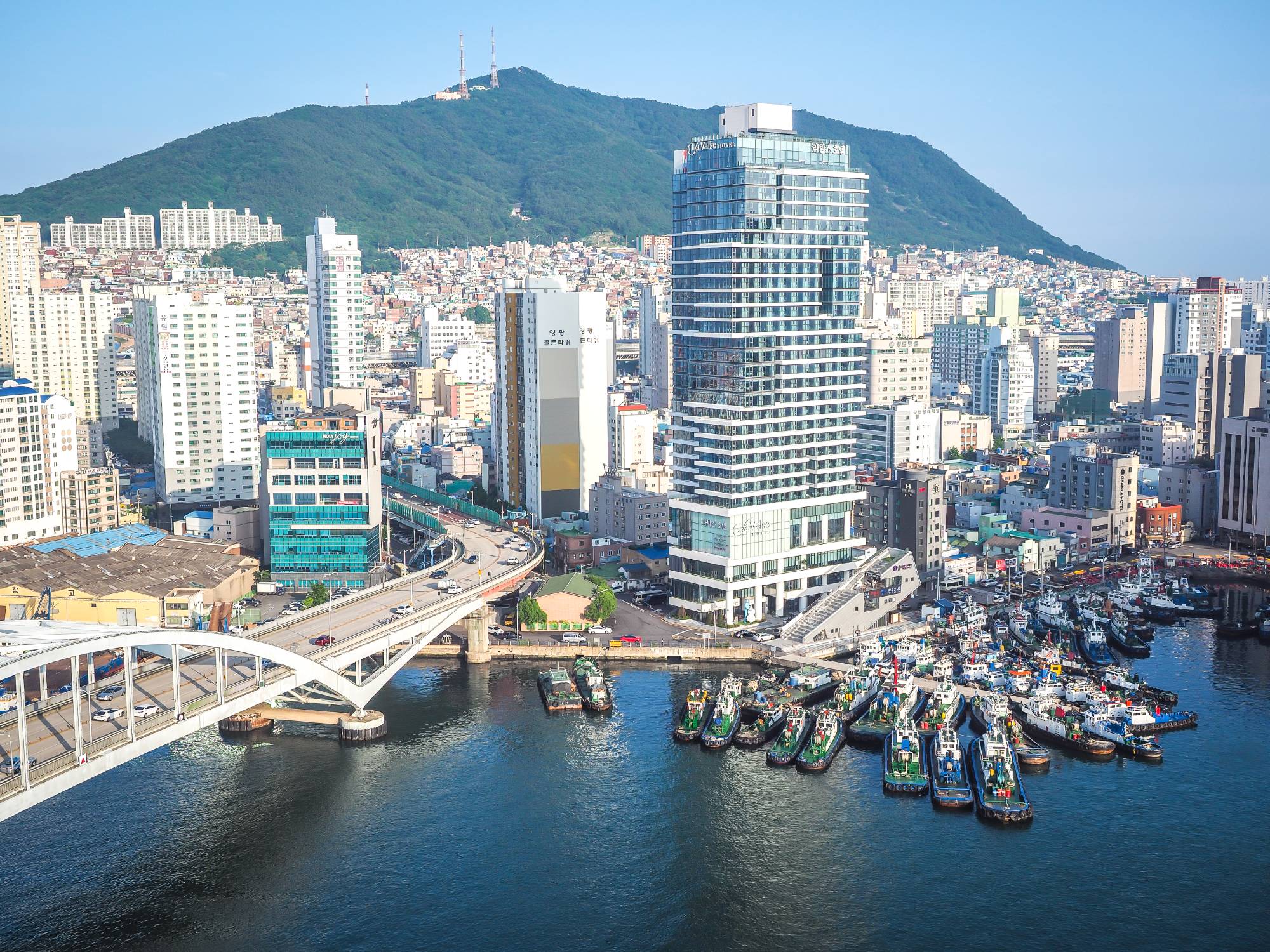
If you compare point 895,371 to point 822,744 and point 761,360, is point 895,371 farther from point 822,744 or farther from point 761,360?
point 822,744

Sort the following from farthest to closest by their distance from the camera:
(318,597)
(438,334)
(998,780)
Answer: (438,334)
(318,597)
(998,780)

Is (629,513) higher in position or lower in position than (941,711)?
higher

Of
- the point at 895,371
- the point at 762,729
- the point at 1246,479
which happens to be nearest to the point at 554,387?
the point at 762,729

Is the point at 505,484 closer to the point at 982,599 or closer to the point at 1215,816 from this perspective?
the point at 982,599

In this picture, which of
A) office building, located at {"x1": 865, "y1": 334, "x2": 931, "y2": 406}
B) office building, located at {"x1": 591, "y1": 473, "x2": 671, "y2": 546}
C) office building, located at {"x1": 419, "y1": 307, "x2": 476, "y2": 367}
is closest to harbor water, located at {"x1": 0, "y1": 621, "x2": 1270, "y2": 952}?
office building, located at {"x1": 591, "y1": 473, "x2": 671, "y2": 546}

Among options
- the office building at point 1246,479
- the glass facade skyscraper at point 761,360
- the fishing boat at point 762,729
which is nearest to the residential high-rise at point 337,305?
the glass facade skyscraper at point 761,360

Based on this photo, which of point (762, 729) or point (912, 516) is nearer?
point (762, 729)
